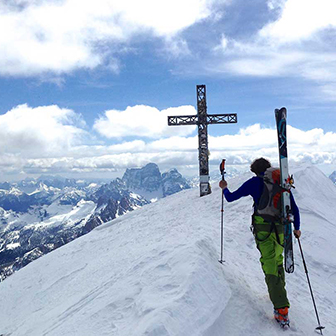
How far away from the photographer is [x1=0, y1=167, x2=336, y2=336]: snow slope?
17.5 feet

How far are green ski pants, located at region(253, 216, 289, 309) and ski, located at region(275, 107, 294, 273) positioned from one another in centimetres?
34

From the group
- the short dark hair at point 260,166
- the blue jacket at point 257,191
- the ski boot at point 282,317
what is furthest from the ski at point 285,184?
the ski boot at point 282,317

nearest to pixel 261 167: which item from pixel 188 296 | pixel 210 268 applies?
pixel 210 268

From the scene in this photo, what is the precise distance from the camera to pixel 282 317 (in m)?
5.62

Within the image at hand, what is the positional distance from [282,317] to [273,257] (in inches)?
45.0

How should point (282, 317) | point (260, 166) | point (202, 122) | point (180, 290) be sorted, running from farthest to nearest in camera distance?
1. point (202, 122)
2. point (260, 166)
3. point (180, 290)
4. point (282, 317)

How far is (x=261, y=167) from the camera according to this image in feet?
21.1

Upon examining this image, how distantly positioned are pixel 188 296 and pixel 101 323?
177 centimetres

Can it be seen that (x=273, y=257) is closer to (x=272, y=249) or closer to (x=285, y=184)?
(x=272, y=249)

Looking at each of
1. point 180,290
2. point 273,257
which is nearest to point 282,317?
point 273,257

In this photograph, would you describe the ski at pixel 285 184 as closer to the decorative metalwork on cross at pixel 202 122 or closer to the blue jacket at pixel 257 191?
the blue jacket at pixel 257 191

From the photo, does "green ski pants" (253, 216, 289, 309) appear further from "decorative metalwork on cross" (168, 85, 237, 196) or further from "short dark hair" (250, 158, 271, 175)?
"decorative metalwork on cross" (168, 85, 237, 196)

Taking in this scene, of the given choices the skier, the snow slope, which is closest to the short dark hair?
the skier

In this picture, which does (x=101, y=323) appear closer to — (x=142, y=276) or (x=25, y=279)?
(x=142, y=276)
